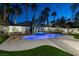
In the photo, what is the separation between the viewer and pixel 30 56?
196 inches

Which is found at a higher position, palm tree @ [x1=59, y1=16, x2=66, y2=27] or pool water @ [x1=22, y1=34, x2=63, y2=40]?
palm tree @ [x1=59, y1=16, x2=66, y2=27]

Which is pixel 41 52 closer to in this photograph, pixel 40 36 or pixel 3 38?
pixel 40 36

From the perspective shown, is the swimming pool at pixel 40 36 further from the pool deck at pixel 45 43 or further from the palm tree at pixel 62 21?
the palm tree at pixel 62 21

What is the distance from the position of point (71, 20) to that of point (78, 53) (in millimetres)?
433

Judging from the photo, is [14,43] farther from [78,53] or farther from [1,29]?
[78,53]

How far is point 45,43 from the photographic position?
4.98 m

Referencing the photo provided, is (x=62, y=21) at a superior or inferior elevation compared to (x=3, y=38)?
superior

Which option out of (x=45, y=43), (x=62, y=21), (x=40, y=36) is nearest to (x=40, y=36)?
(x=40, y=36)

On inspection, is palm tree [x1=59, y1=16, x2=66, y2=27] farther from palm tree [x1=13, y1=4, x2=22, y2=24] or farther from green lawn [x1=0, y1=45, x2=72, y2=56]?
palm tree [x1=13, y1=4, x2=22, y2=24]

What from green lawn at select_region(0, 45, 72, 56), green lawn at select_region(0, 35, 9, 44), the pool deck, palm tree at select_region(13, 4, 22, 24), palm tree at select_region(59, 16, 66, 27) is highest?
palm tree at select_region(13, 4, 22, 24)

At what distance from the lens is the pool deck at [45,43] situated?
497 cm

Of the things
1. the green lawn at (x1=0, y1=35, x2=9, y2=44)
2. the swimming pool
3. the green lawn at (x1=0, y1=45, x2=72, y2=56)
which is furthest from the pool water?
the green lawn at (x1=0, y1=35, x2=9, y2=44)

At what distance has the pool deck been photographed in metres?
4.97

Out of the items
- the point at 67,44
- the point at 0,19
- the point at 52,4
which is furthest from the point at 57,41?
the point at 0,19
